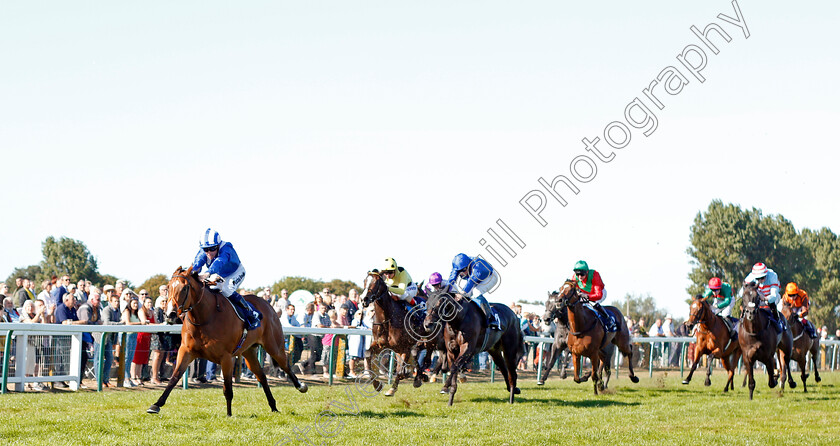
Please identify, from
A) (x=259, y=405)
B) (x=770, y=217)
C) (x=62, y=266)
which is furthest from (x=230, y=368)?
(x=62, y=266)

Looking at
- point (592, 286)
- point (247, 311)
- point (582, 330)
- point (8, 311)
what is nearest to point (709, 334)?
point (592, 286)

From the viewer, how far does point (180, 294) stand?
8.40 m

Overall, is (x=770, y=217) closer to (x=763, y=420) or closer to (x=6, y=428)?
(x=763, y=420)

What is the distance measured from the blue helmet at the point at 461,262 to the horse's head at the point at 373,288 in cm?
96

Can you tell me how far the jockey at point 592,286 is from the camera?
530 inches

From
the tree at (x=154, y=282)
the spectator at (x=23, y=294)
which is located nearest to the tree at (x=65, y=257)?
the tree at (x=154, y=282)

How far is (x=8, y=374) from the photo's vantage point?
1062 centimetres

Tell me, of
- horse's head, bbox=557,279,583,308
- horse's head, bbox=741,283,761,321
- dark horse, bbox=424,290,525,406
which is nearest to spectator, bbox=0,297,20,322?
dark horse, bbox=424,290,525,406

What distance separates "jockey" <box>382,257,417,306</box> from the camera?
38.9 ft

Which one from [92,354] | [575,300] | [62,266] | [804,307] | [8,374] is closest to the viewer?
[8,374]

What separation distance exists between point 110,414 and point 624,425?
4.99m

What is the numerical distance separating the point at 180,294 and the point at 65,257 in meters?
65.9

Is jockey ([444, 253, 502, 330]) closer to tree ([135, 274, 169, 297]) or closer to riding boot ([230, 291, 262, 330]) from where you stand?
riding boot ([230, 291, 262, 330])

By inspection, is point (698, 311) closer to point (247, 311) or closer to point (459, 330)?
point (459, 330)
